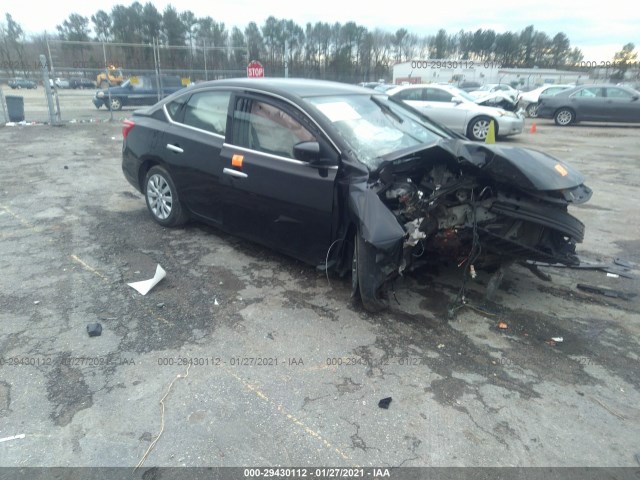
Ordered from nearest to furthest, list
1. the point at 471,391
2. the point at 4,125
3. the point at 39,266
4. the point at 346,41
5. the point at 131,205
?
the point at 471,391, the point at 39,266, the point at 131,205, the point at 4,125, the point at 346,41

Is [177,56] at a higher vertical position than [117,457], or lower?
higher

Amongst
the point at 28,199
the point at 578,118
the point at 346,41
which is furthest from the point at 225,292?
the point at 346,41

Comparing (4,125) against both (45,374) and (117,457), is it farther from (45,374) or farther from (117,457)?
(117,457)

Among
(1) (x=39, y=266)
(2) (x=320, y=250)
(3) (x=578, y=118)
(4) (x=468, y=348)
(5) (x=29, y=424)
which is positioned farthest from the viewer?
(3) (x=578, y=118)

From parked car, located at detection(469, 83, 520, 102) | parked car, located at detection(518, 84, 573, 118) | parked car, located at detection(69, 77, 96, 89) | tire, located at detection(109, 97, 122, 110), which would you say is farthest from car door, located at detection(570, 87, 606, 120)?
parked car, located at detection(69, 77, 96, 89)

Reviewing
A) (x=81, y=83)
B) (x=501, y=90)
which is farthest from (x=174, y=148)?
(x=501, y=90)

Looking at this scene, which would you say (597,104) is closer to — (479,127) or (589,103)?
(589,103)

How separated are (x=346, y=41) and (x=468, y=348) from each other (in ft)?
200

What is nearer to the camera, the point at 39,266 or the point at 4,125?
the point at 39,266

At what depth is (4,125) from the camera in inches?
579

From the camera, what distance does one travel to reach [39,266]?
14.8 ft

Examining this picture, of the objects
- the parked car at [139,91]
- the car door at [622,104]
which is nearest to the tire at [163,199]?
the parked car at [139,91]

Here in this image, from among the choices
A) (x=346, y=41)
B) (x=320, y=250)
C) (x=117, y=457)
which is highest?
(x=346, y=41)

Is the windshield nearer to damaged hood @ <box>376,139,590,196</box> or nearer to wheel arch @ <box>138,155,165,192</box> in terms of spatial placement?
damaged hood @ <box>376,139,590,196</box>
